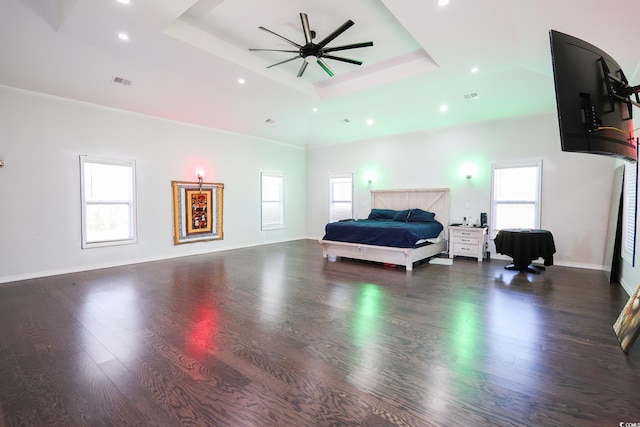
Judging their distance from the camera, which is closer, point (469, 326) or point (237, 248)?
point (469, 326)

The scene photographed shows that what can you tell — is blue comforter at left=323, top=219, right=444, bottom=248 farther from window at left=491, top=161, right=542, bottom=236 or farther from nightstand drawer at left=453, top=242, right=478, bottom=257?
window at left=491, top=161, right=542, bottom=236

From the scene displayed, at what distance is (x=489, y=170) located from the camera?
6.33 m

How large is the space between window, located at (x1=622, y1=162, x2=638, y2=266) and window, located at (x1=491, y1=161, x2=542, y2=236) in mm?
1510

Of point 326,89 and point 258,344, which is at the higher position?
point 326,89

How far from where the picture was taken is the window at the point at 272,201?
8.47 m

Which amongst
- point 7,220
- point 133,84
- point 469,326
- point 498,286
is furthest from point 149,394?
point 133,84

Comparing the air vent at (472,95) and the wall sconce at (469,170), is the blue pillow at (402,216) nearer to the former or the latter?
the wall sconce at (469,170)

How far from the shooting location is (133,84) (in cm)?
505

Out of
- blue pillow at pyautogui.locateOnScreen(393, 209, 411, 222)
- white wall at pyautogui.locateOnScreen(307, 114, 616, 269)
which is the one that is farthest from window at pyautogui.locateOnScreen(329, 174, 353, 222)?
blue pillow at pyautogui.locateOnScreen(393, 209, 411, 222)

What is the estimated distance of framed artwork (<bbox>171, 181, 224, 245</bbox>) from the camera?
257 inches

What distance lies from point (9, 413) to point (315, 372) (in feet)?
5.93

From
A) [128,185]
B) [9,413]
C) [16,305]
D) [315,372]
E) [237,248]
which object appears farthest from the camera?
[237,248]

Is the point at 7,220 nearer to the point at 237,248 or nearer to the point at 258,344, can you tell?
the point at 237,248

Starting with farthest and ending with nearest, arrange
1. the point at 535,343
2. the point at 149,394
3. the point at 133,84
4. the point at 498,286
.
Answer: the point at 133,84 → the point at 498,286 → the point at 535,343 → the point at 149,394
